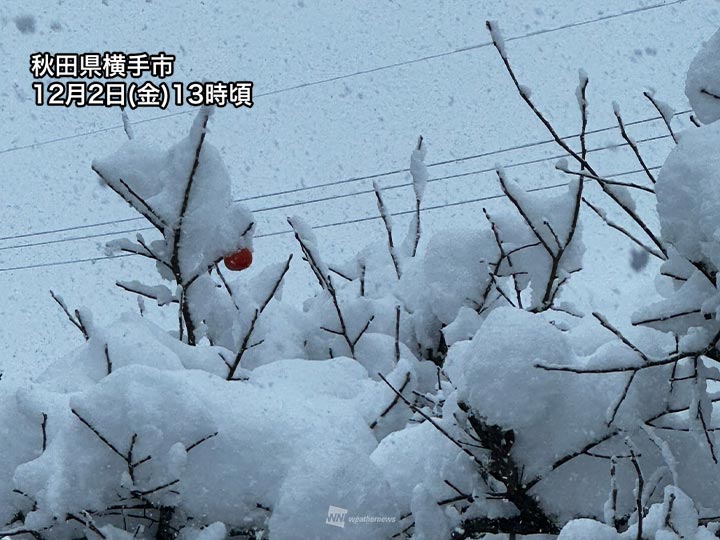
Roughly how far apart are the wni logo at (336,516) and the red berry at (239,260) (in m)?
1.35

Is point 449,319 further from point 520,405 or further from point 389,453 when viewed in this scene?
point 520,405

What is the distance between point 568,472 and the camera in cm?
170

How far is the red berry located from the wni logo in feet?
4.44

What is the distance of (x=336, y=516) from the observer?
181cm

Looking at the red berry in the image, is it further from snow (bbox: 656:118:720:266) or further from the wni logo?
snow (bbox: 656:118:720:266)

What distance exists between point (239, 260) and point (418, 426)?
122cm

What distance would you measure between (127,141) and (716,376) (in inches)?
79.1

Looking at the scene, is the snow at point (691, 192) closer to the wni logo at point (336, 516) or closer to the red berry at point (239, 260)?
the wni logo at point (336, 516)

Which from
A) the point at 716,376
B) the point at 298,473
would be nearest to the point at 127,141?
the point at 298,473

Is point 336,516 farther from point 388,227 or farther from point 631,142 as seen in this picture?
point 388,227

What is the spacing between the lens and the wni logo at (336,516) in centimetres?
180

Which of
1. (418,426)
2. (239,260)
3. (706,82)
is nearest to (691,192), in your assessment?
(706,82)

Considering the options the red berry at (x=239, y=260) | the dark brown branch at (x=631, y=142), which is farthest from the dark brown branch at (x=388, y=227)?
the dark brown branch at (x=631, y=142)

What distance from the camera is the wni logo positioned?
180 cm
